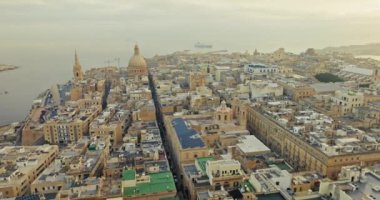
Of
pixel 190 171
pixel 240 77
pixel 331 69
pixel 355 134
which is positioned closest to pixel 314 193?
pixel 190 171

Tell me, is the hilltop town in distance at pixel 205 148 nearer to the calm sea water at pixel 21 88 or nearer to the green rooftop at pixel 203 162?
the green rooftop at pixel 203 162

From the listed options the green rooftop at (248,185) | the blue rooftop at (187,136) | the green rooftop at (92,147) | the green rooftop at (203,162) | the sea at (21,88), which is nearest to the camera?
the green rooftop at (248,185)

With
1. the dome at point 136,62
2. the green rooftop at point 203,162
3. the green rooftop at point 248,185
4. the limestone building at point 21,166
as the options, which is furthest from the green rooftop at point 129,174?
the dome at point 136,62

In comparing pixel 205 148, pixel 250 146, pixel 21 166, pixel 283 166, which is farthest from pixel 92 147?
pixel 283 166

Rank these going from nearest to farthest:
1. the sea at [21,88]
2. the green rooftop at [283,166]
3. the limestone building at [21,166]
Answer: the limestone building at [21,166] → the green rooftop at [283,166] → the sea at [21,88]

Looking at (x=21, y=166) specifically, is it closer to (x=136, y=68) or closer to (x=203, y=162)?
(x=203, y=162)

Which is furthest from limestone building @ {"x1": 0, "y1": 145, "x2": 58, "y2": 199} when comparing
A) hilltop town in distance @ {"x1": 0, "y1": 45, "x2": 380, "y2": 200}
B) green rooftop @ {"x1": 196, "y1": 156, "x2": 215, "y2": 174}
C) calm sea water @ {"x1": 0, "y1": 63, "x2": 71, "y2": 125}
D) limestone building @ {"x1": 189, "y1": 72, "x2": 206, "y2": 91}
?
calm sea water @ {"x1": 0, "y1": 63, "x2": 71, "y2": 125}

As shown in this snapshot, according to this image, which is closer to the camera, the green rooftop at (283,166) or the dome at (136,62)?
the green rooftop at (283,166)

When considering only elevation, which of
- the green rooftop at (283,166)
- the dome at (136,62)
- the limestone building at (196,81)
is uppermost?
the dome at (136,62)

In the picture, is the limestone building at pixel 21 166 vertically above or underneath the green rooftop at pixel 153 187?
underneath
